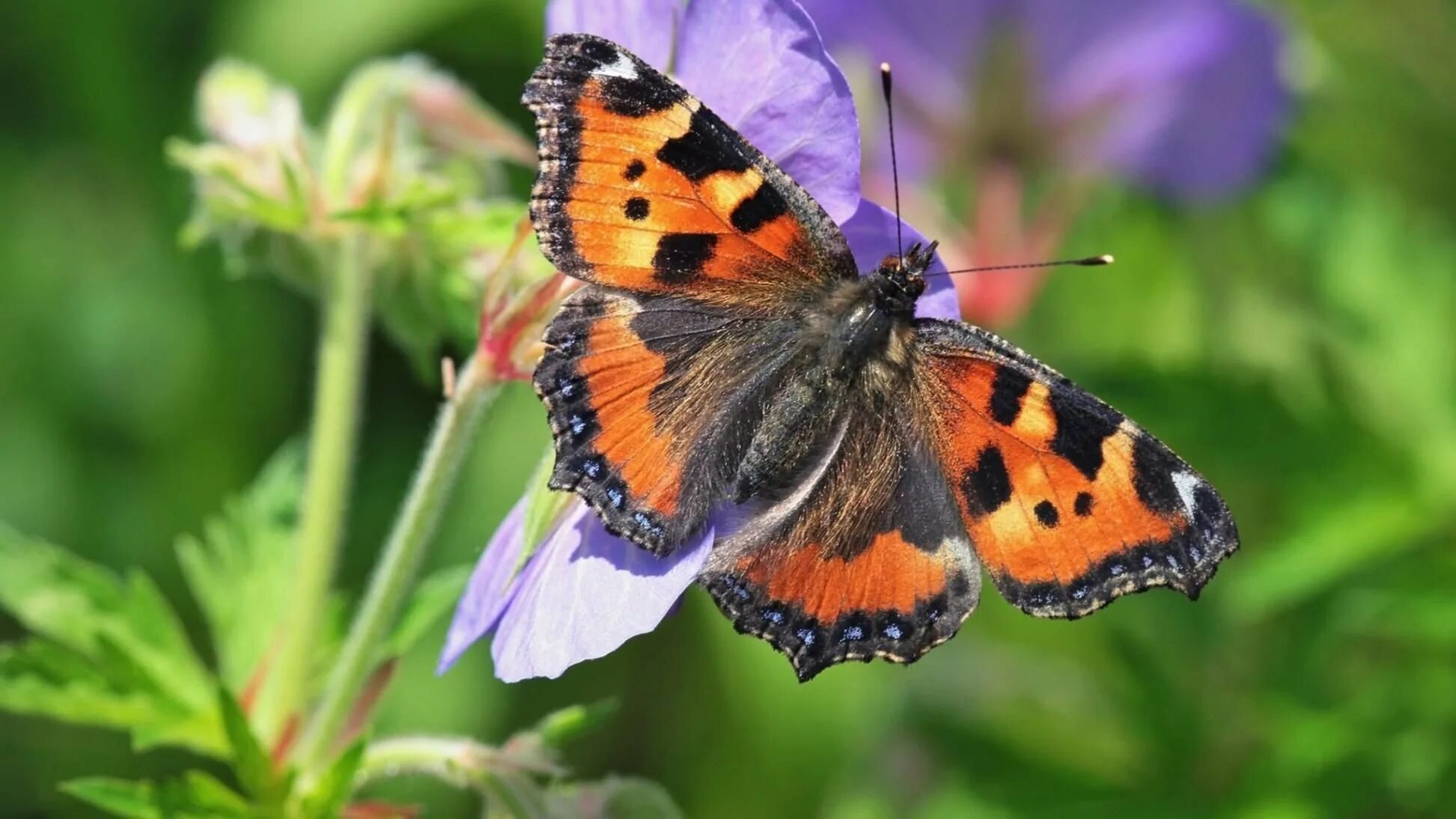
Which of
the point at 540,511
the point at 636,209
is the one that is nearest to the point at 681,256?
the point at 636,209

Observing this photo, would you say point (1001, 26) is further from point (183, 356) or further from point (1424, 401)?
point (183, 356)

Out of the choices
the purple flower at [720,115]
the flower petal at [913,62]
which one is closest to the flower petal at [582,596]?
the purple flower at [720,115]

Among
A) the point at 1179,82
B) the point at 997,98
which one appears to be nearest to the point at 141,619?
the point at 997,98

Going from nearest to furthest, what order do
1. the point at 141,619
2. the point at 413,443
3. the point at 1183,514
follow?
the point at 1183,514 → the point at 141,619 → the point at 413,443

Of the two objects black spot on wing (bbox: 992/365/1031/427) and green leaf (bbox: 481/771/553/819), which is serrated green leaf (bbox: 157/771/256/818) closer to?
green leaf (bbox: 481/771/553/819)

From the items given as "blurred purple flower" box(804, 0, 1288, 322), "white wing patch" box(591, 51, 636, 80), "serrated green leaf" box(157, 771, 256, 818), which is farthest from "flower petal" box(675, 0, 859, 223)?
"blurred purple flower" box(804, 0, 1288, 322)
